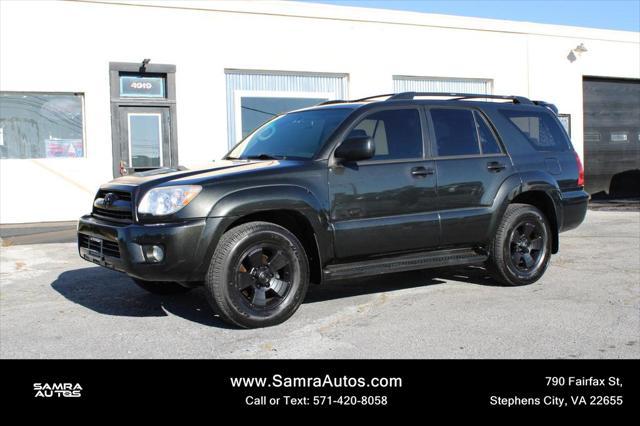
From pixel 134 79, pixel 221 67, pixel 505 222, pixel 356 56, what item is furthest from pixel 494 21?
pixel 505 222

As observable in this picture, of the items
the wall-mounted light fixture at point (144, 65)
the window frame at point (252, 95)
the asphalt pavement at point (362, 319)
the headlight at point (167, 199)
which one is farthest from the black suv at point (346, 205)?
the window frame at point (252, 95)

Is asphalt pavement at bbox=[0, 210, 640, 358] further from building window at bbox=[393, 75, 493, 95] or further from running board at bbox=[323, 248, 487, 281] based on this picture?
building window at bbox=[393, 75, 493, 95]

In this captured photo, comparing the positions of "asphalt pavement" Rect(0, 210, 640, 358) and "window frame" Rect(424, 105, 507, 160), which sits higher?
"window frame" Rect(424, 105, 507, 160)

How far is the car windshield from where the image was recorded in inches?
227

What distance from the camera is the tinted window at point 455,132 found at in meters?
6.21

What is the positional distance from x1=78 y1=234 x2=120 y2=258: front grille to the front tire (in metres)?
0.75

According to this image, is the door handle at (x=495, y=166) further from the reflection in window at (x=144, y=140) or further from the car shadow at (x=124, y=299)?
the reflection in window at (x=144, y=140)

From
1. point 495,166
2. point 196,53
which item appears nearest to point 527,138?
point 495,166

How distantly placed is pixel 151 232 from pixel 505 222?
135 inches

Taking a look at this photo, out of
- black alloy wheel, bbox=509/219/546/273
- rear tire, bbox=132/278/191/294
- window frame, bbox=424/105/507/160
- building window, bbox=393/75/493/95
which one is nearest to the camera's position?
window frame, bbox=424/105/507/160

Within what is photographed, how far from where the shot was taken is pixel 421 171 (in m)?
5.91

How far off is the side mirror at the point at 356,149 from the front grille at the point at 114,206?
169 cm

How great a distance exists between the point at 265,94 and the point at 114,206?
359 inches

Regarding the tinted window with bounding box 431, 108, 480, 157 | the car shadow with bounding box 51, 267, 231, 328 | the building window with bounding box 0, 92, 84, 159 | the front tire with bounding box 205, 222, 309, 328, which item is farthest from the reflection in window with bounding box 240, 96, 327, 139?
the front tire with bounding box 205, 222, 309, 328
